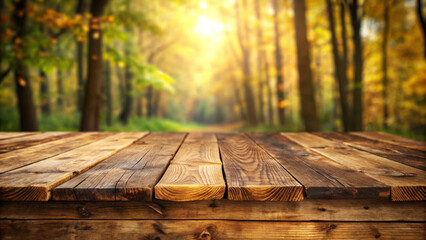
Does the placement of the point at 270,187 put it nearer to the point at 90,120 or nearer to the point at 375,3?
the point at 90,120

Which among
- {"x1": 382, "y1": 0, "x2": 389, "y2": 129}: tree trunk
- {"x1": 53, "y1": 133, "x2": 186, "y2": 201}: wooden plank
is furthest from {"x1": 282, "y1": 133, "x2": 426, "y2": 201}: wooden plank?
{"x1": 382, "y1": 0, "x2": 389, "y2": 129}: tree trunk

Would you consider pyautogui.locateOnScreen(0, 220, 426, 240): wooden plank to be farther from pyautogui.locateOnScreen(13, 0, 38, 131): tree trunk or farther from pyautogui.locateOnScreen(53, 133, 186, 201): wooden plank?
pyautogui.locateOnScreen(13, 0, 38, 131): tree trunk

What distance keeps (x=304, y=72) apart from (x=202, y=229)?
5489 millimetres

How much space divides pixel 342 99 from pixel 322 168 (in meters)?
6.68

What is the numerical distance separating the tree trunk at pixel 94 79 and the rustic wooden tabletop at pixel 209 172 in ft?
13.8

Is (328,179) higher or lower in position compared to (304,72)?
lower

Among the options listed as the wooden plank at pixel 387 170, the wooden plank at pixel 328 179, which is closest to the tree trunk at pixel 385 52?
the wooden plank at pixel 387 170

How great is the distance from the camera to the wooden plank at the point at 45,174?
1.19 m

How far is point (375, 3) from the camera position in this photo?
11359 mm

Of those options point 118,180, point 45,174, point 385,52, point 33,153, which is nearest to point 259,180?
point 118,180

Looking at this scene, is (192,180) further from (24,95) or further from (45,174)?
(24,95)

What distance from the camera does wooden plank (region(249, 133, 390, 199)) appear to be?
121 centimetres

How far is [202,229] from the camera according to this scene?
1.32m

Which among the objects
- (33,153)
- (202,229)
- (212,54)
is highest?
(212,54)
